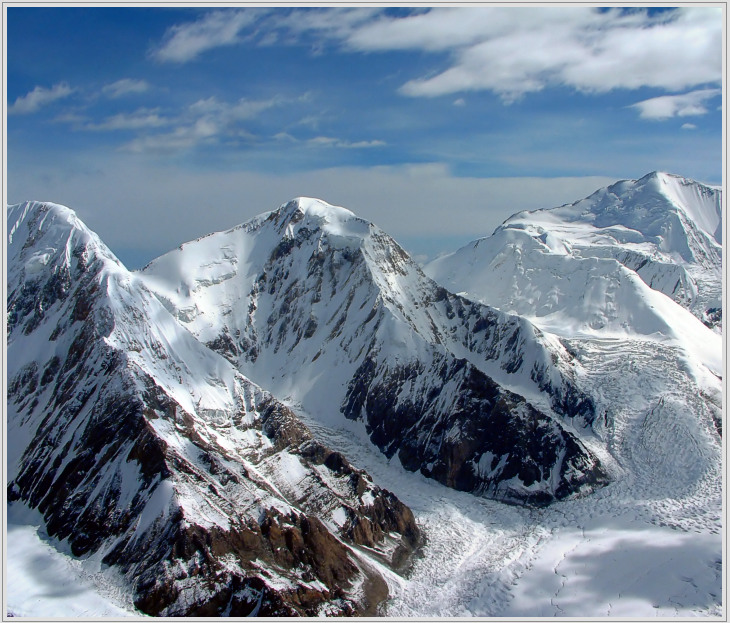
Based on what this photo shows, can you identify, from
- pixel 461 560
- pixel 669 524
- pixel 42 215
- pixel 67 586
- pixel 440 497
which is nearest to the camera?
pixel 67 586

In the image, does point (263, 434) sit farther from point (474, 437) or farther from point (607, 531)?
point (607, 531)

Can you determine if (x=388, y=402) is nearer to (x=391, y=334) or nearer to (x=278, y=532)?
(x=391, y=334)

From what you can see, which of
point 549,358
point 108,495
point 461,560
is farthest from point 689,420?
point 108,495

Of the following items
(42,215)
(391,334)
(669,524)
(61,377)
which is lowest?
(669,524)

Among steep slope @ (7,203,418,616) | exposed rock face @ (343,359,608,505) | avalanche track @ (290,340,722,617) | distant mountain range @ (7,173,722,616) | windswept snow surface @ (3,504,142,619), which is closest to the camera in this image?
windswept snow surface @ (3,504,142,619)

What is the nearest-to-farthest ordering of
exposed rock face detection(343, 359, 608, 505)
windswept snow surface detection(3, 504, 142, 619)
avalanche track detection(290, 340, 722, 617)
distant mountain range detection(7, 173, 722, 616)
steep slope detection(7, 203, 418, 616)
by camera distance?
windswept snow surface detection(3, 504, 142, 619), steep slope detection(7, 203, 418, 616), distant mountain range detection(7, 173, 722, 616), avalanche track detection(290, 340, 722, 617), exposed rock face detection(343, 359, 608, 505)

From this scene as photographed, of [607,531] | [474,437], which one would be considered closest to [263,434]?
[474,437]

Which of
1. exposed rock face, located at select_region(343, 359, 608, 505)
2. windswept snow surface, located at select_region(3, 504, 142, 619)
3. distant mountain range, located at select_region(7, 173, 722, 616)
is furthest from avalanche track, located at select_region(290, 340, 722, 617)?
windswept snow surface, located at select_region(3, 504, 142, 619)

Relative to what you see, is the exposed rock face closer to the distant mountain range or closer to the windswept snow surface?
the distant mountain range
